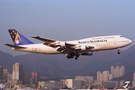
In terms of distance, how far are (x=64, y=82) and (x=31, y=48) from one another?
43263mm

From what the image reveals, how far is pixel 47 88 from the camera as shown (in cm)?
8200

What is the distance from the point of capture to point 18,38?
160 ft

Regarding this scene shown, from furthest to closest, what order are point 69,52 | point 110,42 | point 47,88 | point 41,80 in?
1. point 41,80
2. point 47,88
3. point 69,52
4. point 110,42

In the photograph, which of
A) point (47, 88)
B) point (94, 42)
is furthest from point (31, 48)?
point (47, 88)

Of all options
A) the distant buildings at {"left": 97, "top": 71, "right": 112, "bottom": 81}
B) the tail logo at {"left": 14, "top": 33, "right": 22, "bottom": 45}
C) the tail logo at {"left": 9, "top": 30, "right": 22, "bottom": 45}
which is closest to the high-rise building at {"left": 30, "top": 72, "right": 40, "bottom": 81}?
the distant buildings at {"left": 97, "top": 71, "right": 112, "bottom": 81}

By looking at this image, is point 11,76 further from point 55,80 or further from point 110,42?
point 110,42

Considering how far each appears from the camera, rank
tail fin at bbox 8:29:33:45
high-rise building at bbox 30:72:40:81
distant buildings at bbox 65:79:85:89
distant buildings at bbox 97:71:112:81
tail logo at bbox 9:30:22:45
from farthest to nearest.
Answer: distant buildings at bbox 97:71:112:81, high-rise building at bbox 30:72:40:81, distant buildings at bbox 65:79:85:89, tail logo at bbox 9:30:22:45, tail fin at bbox 8:29:33:45

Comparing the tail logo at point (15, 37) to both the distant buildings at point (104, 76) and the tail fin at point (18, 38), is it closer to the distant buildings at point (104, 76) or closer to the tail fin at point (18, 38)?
the tail fin at point (18, 38)

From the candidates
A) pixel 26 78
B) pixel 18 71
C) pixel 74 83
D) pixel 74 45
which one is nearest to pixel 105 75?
pixel 74 83

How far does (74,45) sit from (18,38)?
12.3 m

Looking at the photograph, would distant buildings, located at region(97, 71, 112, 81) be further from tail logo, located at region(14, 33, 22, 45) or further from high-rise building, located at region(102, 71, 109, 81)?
tail logo, located at region(14, 33, 22, 45)

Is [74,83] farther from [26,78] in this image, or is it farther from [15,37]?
[15,37]

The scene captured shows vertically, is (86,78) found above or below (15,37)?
below

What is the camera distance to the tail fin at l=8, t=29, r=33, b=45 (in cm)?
4778
